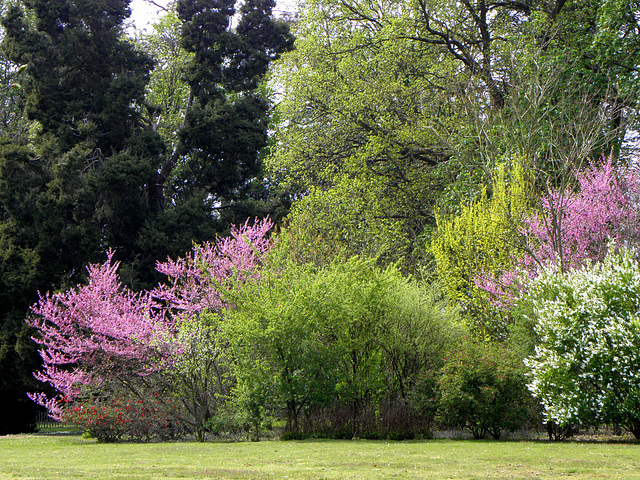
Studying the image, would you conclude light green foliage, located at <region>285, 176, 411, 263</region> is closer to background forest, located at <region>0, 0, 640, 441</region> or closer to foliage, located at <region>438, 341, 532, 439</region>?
background forest, located at <region>0, 0, 640, 441</region>

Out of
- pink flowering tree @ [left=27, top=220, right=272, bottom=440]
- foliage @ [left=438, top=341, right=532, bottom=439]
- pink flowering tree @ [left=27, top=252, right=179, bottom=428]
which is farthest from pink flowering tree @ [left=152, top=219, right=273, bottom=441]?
foliage @ [left=438, top=341, right=532, bottom=439]

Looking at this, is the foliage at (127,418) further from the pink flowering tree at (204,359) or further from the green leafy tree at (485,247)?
the green leafy tree at (485,247)

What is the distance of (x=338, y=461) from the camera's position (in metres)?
10.0

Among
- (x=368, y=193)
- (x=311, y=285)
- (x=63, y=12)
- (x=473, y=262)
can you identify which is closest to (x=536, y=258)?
(x=473, y=262)

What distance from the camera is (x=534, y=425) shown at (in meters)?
14.9

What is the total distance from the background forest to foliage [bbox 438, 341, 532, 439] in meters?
0.05

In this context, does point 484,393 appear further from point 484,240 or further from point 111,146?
point 111,146

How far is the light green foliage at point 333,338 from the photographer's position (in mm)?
14664

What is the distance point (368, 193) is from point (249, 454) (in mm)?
13106

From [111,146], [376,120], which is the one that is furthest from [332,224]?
[111,146]

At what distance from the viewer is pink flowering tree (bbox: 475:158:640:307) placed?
17.0 m

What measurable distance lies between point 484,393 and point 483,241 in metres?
5.14

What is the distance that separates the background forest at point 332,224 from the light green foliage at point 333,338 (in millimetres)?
59

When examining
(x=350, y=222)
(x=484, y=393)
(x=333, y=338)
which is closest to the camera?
(x=484, y=393)
